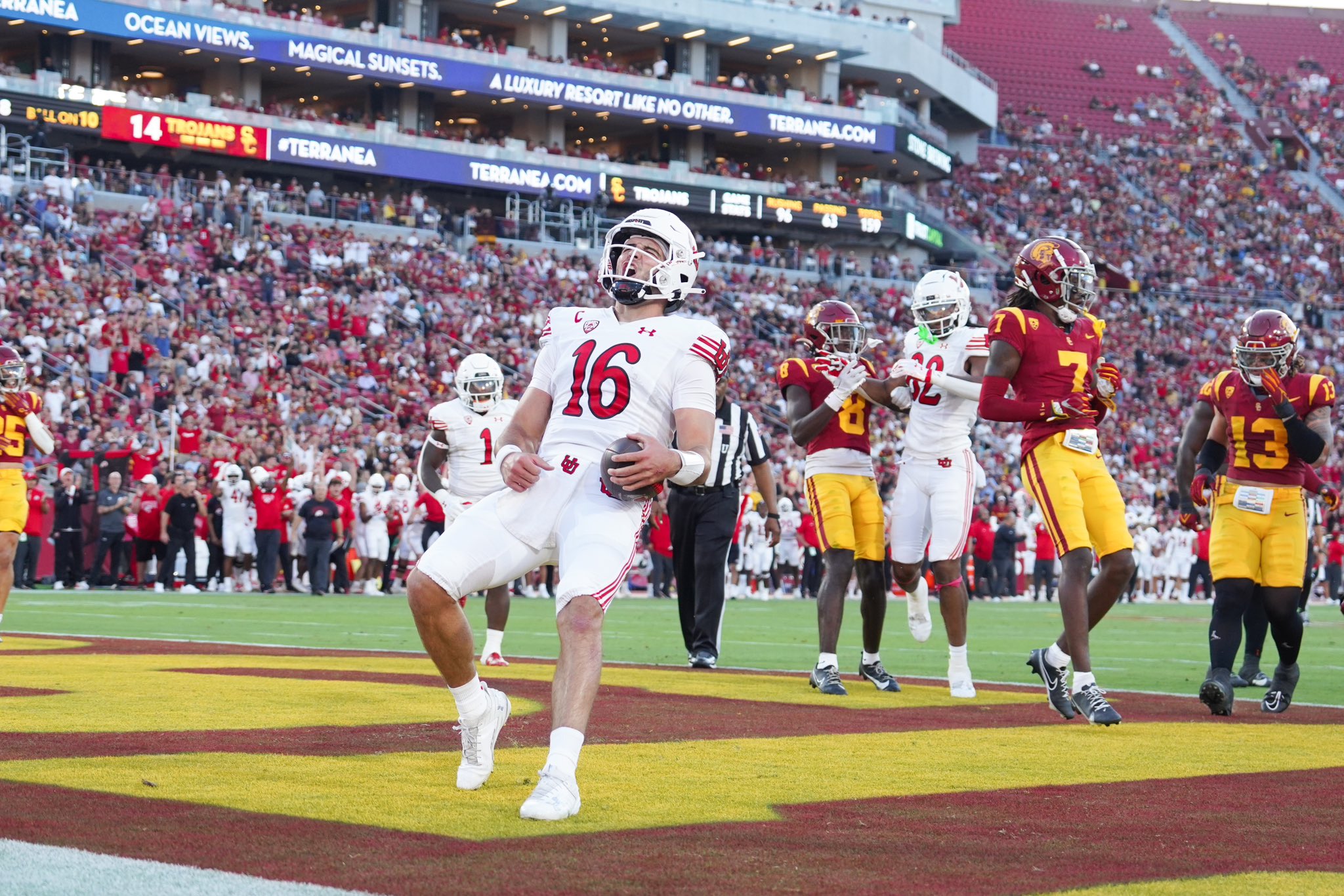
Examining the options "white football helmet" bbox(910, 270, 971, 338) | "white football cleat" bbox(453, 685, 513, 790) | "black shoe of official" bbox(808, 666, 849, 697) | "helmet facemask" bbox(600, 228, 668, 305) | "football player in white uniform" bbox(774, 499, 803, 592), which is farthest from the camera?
"football player in white uniform" bbox(774, 499, 803, 592)

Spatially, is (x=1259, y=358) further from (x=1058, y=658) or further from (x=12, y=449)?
(x=12, y=449)

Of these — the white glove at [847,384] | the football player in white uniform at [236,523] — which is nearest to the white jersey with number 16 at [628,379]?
the white glove at [847,384]

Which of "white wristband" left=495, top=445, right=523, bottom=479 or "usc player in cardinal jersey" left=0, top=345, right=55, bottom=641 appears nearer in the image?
"white wristband" left=495, top=445, right=523, bottom=479

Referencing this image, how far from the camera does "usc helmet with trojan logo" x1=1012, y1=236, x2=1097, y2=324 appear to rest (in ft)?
27.7

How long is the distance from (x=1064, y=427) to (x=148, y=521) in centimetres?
1745

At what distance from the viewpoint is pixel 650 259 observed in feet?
19.0

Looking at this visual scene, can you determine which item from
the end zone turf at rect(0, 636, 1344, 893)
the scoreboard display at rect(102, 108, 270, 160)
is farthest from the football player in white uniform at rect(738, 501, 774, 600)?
the scoreboard display at rect(102, 108, 270, 160)

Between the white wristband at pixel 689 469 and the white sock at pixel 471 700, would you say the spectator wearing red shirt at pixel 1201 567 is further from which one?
the white sock at pixel 471 700

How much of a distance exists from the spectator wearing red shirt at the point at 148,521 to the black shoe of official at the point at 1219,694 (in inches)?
669

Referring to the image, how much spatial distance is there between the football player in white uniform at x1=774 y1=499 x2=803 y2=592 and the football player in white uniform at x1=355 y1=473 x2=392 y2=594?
7335 mm

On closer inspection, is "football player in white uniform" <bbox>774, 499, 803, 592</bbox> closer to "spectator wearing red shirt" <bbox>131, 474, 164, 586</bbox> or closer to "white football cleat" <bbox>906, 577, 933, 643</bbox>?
"spectator wearing red shirt" <bbox>131, 474, 164, 586</bbox>

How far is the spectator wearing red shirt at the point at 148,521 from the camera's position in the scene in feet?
75.5

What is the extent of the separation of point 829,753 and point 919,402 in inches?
144

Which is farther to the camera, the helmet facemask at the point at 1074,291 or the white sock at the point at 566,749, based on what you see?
the helmet facemask at the point at 1074,291
